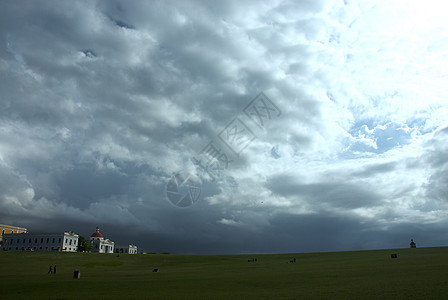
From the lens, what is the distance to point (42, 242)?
17162 centimetres

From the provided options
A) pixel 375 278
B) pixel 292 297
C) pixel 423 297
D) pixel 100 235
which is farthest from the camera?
pixel 100 235

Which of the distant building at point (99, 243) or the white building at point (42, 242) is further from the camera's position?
the distant building at point (99, 243)

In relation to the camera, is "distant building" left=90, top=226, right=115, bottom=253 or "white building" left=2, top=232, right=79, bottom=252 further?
"distant building" left=90, top=226, right=115, bottom=253

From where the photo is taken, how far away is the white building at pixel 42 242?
554ft

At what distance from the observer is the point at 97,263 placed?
9231 cm

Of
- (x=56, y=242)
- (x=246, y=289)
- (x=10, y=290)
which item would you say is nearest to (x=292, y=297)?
(x=246, y=289)

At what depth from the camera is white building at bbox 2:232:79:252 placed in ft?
554

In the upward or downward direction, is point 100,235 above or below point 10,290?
above

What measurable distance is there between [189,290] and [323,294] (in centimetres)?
1275

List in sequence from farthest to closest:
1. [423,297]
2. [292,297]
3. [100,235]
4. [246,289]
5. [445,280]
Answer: [100,235], [246,289], [445,280], [292,297], [423,297]

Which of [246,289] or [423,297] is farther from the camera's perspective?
[246,289]

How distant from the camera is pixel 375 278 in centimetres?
3303

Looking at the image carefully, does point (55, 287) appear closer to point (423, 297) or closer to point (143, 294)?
point (143, 294)

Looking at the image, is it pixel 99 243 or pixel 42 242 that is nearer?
pixel 42 242
